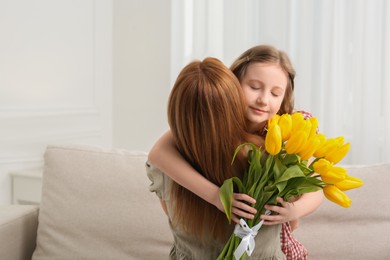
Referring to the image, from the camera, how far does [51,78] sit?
3234mm

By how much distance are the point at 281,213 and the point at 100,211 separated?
0.90m

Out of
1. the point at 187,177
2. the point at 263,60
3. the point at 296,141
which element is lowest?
the point at 187,177

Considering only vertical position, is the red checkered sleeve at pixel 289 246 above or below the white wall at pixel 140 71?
below

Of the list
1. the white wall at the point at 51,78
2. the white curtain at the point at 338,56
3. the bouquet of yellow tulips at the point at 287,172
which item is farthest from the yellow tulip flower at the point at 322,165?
the white wall at the point at 51,78

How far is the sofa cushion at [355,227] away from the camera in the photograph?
194cm

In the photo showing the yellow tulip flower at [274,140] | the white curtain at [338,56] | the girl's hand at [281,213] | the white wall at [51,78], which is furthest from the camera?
the white wall at [51,78]

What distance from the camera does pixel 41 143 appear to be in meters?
3.20

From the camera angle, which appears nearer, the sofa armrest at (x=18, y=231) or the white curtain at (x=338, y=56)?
the sofa armrest at (x=18, y=231)

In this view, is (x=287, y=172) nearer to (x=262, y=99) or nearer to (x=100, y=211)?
(x=262, y=99)

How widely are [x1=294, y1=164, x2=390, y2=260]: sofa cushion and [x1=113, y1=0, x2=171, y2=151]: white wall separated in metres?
1.59

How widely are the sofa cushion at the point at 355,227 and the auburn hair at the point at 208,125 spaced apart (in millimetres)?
682

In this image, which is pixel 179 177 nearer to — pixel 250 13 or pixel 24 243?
pixel 24 243

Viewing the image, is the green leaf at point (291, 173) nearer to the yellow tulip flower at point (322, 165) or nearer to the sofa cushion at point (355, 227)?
the yellow tulip flower at point (322, 165)

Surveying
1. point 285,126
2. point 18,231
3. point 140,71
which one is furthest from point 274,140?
point 140,71
